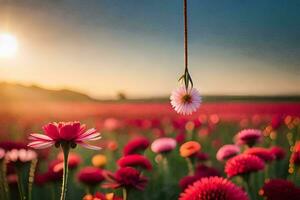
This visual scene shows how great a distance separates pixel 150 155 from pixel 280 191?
2.61ft

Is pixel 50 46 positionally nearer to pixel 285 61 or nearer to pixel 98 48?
pixel 98 48

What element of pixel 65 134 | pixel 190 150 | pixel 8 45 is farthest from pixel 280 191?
pixel 8 45

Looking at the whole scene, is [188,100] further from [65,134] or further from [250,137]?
[250,137]

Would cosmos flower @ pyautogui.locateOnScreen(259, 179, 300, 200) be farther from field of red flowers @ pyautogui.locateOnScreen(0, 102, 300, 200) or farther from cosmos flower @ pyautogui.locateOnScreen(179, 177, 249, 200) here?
cosmos flower @ pyautogui.locateOnScreen(179, 177, 249, 200)

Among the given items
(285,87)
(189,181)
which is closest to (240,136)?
(189,181)

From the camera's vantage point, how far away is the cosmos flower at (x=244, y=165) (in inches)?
27.4

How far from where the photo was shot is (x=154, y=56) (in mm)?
1188

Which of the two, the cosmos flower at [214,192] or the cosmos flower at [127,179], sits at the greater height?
the cosmos flower at [214,192]

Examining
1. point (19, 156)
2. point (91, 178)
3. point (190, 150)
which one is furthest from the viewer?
point (190, 150)

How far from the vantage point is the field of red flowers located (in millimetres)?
606

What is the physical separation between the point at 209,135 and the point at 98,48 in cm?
48

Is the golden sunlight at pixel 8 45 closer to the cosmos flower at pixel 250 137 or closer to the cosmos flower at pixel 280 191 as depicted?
the cosmos flower at pixel 250 137

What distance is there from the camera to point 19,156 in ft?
2.42

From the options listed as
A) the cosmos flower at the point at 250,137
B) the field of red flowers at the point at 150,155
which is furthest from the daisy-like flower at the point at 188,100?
the cosmos flower at the point at 250,137
